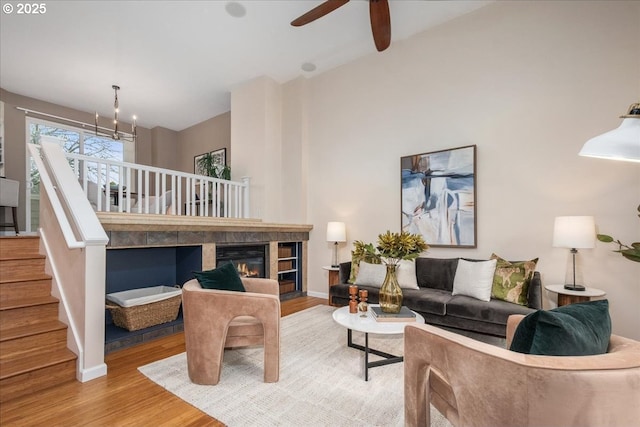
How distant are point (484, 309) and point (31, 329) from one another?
3.67m

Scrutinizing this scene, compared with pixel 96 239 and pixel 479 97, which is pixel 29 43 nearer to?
pixel 96 239

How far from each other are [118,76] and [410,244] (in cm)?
542

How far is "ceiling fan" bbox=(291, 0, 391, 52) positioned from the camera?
8.51 feet

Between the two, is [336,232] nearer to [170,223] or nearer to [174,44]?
[170,223]

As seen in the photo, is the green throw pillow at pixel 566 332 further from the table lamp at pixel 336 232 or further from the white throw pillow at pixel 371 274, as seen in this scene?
the table lamp at pixel 336 232

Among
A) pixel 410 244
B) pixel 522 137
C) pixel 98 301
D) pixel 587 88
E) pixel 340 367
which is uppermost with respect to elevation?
pixel 587 88

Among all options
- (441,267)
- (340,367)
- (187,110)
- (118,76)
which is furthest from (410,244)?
(187,110)

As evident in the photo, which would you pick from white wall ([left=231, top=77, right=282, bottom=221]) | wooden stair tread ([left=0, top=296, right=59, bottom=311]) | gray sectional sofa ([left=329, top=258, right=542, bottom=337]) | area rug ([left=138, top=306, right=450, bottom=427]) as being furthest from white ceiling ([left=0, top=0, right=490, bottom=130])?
area rug ([left=138, top=306, right=450, bottom=427])

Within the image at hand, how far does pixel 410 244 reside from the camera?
91.7 inches

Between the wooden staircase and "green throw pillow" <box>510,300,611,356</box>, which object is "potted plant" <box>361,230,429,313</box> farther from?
the wooden staircase

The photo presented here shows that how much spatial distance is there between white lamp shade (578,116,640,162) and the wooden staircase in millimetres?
3508

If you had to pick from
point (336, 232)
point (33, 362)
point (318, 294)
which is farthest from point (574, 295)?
point (33, 362)

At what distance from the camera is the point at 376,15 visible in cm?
267

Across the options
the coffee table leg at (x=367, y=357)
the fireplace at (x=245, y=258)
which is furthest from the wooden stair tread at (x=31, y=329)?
the coffee table leg at (x=367, y=357)
